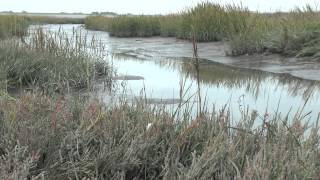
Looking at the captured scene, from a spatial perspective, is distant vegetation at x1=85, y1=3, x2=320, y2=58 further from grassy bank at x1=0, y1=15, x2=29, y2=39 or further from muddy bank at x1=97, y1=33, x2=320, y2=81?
grassy bank at x1=0, y1=15, x2=29, y2=39

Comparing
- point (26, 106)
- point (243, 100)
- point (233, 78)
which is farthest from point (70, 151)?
point (233, 78)

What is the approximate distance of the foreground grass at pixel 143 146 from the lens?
2.78 metres

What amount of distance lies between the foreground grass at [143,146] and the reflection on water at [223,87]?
89cm

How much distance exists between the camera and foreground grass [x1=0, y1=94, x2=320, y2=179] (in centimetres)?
278

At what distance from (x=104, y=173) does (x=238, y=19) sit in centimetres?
1099

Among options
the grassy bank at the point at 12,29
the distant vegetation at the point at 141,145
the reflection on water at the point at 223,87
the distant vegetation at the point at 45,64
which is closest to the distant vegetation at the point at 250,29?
the reflection on water at the point at 223,87

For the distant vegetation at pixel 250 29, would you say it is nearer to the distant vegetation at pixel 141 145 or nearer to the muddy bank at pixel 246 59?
the muddy bank at pixel 246 59

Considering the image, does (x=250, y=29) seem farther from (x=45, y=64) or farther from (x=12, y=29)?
(x=45, y=64)

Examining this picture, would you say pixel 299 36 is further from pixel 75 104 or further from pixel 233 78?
pixel 75 104

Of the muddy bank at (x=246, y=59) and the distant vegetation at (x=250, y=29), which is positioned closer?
the muddy bank at (x=246, y=59)

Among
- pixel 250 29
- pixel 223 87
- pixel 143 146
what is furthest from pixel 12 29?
pixel 143 146

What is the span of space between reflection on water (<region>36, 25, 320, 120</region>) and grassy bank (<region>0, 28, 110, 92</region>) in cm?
46

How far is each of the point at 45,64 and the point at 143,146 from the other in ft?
14.5

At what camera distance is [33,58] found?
7.36 meters
